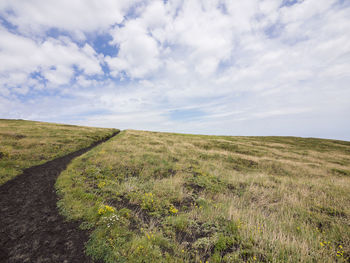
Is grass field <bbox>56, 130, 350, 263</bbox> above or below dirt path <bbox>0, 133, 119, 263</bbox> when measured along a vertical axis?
above

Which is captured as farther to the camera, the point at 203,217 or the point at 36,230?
the point at 203,217

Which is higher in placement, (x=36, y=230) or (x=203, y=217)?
(x=203, y=217)

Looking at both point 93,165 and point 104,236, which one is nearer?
point 104,236

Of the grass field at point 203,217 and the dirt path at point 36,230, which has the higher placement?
the grass field at point 203,217

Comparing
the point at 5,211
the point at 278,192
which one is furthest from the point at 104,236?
the point at 278,192

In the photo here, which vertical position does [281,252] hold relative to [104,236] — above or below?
above

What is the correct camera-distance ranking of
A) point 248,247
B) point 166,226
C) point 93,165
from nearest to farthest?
1. point 248,247
2. point 166,226
3. point 93,165

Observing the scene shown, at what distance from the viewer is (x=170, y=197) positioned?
29.2 feet

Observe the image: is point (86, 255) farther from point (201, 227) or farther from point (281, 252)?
point (281, 252)

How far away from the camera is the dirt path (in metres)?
4.73

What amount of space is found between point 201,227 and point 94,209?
516 cm

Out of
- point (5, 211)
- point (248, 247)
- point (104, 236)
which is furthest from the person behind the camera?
point (5, 211)

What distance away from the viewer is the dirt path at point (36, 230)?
4.73m

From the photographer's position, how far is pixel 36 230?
19.0 feet
